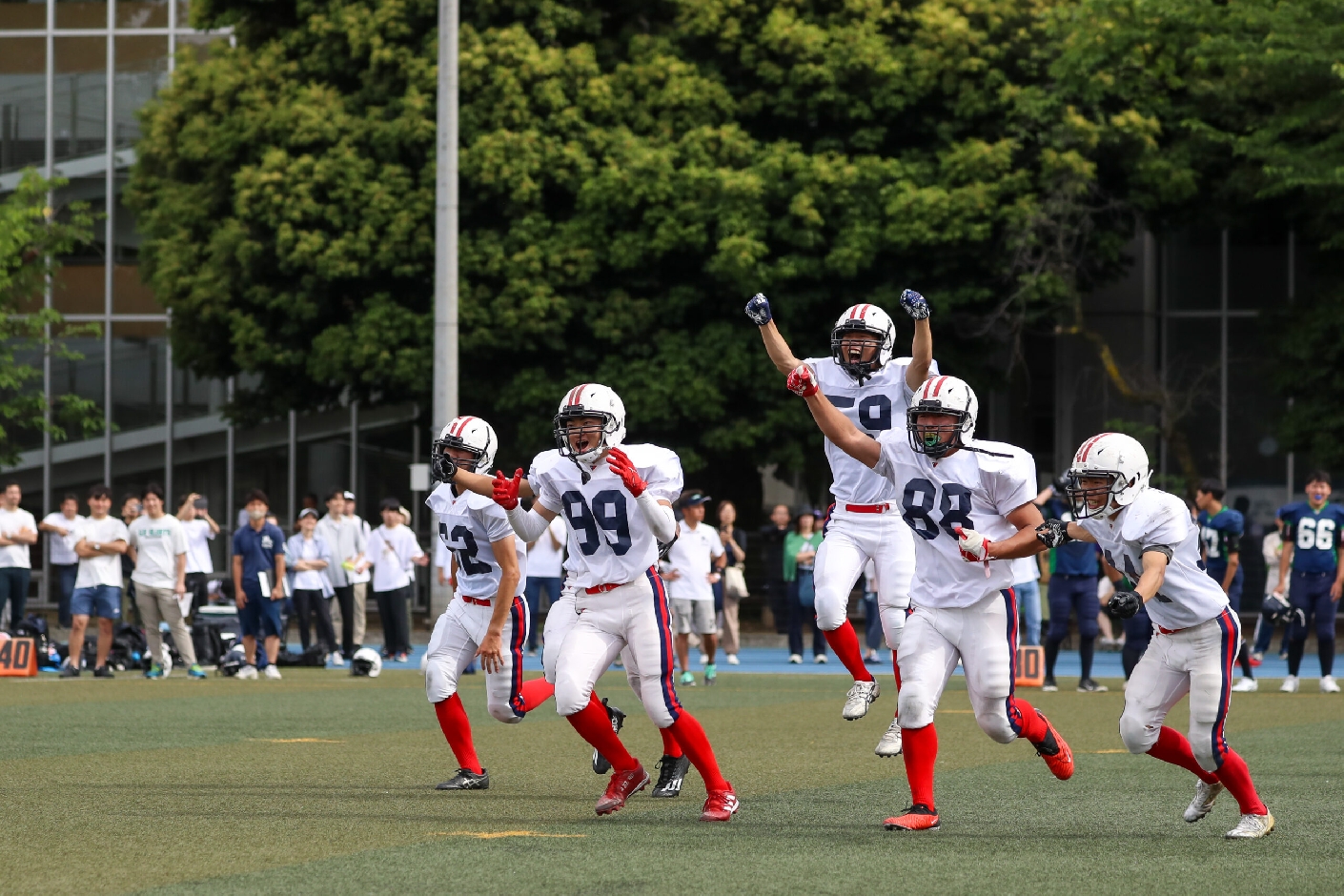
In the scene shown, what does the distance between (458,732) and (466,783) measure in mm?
306

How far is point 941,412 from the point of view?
8.56 meters

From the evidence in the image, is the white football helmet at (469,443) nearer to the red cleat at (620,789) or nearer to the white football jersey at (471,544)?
the white football jersey at (471,544)

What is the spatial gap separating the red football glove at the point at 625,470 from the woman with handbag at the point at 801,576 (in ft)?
46.7

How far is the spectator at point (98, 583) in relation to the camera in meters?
20.0

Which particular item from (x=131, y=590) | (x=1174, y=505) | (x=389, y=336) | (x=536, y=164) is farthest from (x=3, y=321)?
(x=1174, y=505)

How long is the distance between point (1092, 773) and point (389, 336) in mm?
18197

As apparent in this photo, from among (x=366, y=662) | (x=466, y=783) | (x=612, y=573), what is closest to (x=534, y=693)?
(x=466, y=783)

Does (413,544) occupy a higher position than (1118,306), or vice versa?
(1118,306)

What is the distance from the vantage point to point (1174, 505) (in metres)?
8.38

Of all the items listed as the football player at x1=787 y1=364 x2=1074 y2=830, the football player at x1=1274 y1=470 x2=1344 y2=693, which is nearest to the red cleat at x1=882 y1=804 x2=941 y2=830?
the football player at x1=787 y1=364 x2=1074 y2=830

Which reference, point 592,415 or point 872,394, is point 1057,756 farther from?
point 592,415

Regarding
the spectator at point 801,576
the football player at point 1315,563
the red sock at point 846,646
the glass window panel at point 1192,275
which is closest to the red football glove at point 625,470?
the red sock at point 846,646

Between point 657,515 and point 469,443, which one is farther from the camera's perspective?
point 469,443

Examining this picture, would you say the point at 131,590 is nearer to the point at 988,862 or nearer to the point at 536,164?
the point at 536,164
